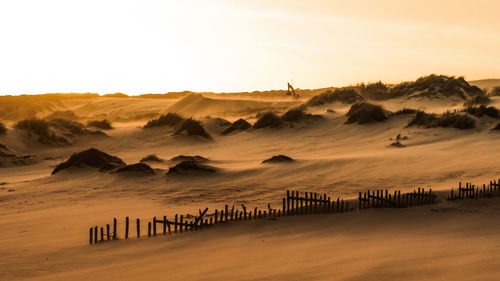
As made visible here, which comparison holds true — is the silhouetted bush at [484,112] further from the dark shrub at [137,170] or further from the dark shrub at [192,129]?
the dark shrub at [137,170]

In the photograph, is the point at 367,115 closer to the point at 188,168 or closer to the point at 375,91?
the point at 375,91

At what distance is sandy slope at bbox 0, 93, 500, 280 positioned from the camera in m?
9.13

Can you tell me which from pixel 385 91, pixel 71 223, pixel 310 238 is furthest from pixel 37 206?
pixel 385 91

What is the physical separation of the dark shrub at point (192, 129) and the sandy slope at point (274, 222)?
13.2 feet

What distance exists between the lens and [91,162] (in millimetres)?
22359

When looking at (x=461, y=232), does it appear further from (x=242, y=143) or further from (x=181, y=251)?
(x=242, y=143)

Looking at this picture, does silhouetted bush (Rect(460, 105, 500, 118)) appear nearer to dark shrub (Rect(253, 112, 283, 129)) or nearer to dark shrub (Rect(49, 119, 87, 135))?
dark shrub (Rect(253, 112, 283, 129))

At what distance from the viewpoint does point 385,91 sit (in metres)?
45.7

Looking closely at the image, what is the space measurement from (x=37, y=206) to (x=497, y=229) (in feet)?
40.4

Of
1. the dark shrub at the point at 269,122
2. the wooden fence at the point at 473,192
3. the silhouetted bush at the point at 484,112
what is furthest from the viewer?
the dark shrub at the point at 269,122

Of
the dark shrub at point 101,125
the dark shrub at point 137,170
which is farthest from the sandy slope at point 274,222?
the dark shrub at point 101,125

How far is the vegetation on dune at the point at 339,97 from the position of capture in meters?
43.1

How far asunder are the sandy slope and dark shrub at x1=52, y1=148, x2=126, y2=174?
0.72 m

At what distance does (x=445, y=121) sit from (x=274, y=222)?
18907 millimetres
